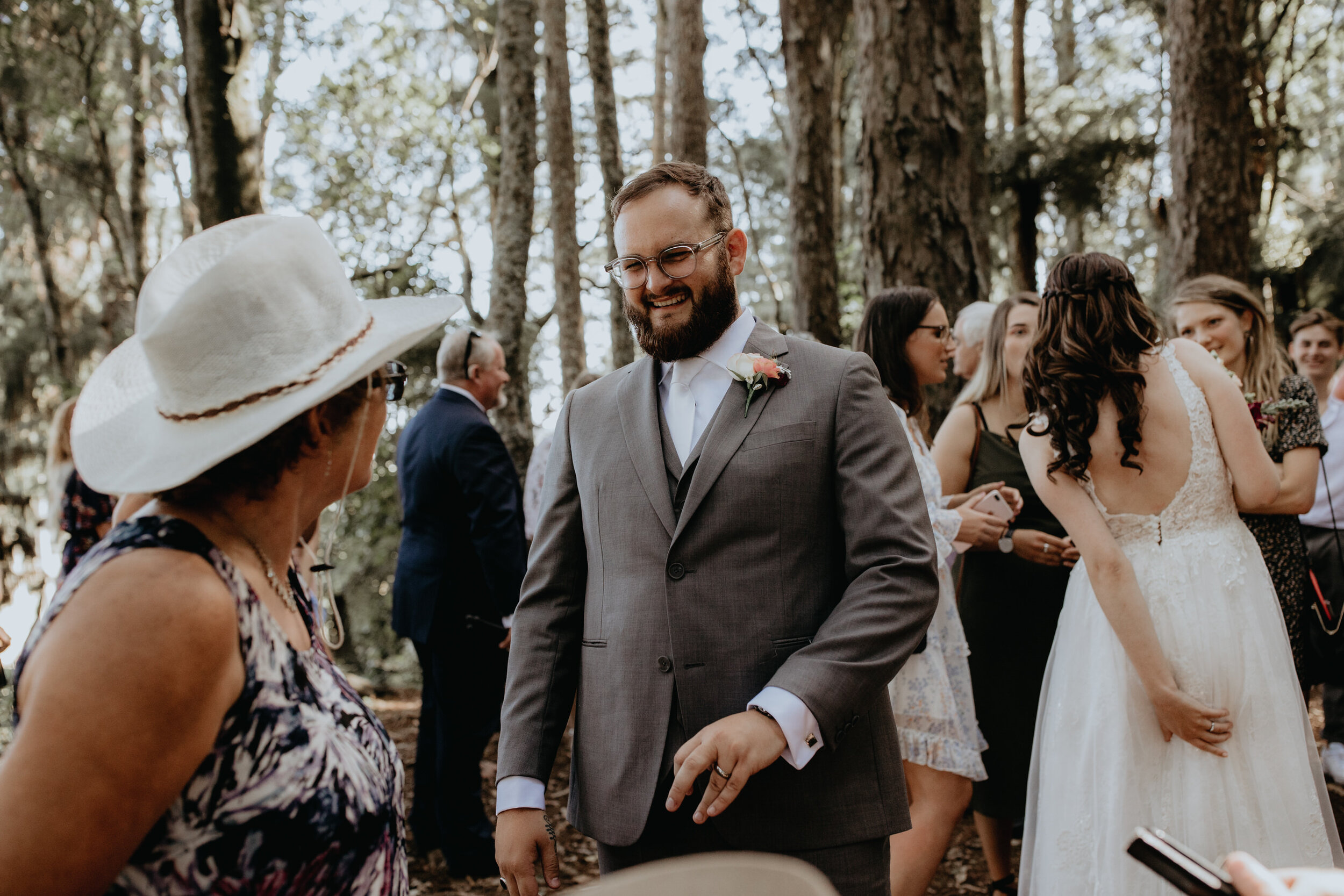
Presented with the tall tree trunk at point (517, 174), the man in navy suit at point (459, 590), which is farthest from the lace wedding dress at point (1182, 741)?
→ the tall tree trunk at point (517, 174)

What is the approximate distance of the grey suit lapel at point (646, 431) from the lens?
2154mm

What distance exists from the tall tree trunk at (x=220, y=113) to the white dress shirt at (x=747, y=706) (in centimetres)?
494

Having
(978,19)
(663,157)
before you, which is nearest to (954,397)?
(978,19)

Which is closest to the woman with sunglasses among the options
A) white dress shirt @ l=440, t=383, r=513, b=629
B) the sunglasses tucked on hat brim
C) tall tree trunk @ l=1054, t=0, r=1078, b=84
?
the sunglasses tucked on hat brim

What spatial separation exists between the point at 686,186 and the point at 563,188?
890cm

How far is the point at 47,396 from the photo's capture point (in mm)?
23172

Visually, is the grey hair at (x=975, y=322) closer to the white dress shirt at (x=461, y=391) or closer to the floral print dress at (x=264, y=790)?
the white dress shirt at (x=461, y=391)

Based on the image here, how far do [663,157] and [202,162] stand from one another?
33.3 feet

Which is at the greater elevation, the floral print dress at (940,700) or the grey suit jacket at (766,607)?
the grey suit jacket at (766,607)

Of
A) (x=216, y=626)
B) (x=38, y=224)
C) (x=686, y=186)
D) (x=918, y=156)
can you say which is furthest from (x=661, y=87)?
(x=216, y=626)

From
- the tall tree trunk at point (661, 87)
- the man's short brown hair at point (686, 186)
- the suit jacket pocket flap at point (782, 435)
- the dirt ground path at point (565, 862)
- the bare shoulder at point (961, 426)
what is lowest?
the dirt ground path at point (565, 862)

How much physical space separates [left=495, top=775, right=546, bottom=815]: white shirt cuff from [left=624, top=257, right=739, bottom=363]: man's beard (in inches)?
41.6

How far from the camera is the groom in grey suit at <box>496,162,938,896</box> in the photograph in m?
1.98

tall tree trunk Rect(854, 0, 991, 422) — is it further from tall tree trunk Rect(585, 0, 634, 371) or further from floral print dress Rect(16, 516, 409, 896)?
tall tree trunk Rect(585, 0, 634, 371)
